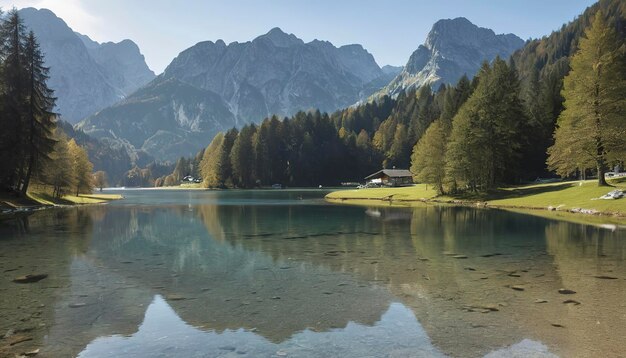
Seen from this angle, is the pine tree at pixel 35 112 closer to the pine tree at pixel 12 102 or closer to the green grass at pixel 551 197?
the pine tree at pixel 12 102

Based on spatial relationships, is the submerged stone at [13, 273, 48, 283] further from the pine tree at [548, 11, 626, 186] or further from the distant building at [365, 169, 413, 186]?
the distant building at [365, 169, 413, 186]

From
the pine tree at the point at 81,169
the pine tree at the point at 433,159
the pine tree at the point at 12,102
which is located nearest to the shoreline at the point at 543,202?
the pine tree at the point at 433,159

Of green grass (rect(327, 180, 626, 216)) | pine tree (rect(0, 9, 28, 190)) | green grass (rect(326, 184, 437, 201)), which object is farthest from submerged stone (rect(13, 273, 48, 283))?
green grass (rect(326, 184, 437, 201))

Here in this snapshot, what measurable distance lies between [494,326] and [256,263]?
1366 cm

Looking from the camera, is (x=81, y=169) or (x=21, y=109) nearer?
(x=21, y=109)

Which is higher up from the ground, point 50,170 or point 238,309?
point 50,170

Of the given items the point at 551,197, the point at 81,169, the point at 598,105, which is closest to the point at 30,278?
the point at 551,197

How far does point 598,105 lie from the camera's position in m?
57.8

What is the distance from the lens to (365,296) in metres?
16.3

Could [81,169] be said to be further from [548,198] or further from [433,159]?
[548,198]

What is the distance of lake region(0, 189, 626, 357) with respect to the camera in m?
11.4

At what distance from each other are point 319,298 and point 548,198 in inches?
2259

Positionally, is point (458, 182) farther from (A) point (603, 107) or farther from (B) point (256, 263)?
(B) point (256, 263)

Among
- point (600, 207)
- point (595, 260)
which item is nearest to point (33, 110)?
point (595, 260)
